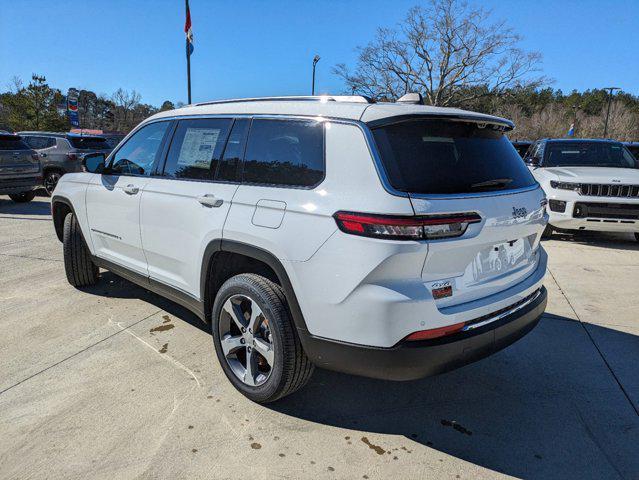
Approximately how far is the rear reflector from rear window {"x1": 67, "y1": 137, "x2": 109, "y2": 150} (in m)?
12.6

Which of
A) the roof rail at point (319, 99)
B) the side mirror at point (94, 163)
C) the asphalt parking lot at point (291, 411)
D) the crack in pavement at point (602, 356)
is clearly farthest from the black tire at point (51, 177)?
the crack in pavement at point (602, 356)

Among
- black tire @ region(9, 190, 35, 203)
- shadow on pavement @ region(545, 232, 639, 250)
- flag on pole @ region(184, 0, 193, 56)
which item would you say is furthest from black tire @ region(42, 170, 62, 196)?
shadow on pavement @ region(545, 232, 639, 250)

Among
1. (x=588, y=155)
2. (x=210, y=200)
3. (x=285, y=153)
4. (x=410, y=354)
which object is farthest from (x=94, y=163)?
(x=588, y=155)

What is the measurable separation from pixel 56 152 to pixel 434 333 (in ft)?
41.5

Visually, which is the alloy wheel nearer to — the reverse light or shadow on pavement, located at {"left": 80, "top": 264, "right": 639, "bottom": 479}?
shadow on pavement, located at {"left": 80, "top": 264, "right": 639, "bottom": 479}

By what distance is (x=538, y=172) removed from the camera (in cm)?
752

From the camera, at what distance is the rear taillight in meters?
2.01

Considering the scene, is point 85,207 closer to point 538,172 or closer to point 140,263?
point 140,263

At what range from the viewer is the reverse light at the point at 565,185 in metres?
6.66

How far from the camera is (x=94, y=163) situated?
414 centimetres

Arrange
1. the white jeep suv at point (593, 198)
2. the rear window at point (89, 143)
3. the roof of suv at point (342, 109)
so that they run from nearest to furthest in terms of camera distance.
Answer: the roof of suv at point (342, 109)
the white jeep suv at point (593, 198)
the rear window at point (89, 143)

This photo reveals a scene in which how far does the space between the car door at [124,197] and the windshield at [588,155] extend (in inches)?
267

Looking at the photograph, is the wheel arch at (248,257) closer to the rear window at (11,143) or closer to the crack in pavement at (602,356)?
the crack in pavement at (602,356)

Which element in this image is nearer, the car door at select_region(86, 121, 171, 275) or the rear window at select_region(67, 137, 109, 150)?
the car door at select_region(86, 121, 171, 275)
